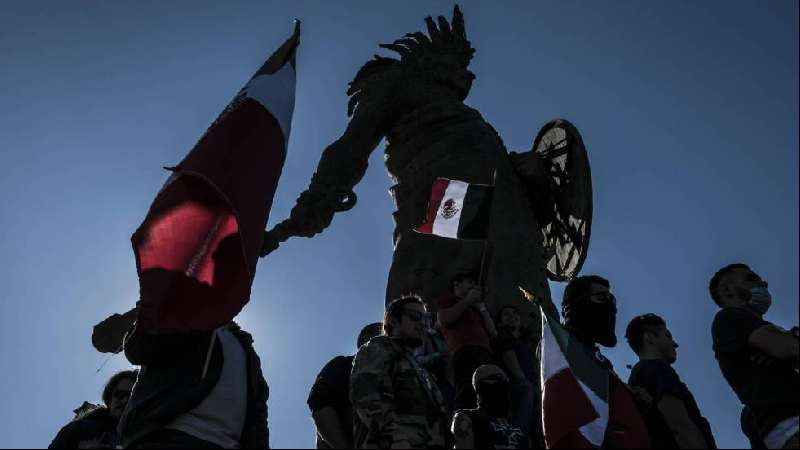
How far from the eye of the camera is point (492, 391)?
5137 millimetres

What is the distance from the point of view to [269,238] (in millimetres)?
9742

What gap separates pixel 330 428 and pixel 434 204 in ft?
12.0

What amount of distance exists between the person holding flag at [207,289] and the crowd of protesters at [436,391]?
0.01 meters

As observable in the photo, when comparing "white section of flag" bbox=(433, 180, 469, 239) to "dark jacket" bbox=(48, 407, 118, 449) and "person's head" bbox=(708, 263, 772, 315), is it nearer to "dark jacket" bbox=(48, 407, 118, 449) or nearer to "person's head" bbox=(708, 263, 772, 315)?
"person's head" bbox=(708, 263, 772, 315)

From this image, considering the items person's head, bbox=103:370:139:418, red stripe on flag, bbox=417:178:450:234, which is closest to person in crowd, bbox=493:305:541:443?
red stripe on flag, bbox=417:178:450:234

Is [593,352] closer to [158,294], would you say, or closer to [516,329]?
[516,329]

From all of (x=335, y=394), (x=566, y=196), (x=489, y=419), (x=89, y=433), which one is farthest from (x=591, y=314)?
(x=566, y=196)

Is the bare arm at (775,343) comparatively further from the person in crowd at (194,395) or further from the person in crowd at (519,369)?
the person in crowd at (194,395)

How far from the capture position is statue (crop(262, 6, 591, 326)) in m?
8.63

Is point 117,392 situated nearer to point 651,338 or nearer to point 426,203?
point 651,338

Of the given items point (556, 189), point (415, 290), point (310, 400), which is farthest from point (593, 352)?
point (556, 189)

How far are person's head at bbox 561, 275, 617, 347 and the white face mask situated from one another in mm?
908

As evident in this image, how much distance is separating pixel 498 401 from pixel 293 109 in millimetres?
2693

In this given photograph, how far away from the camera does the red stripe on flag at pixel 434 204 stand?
804cm
